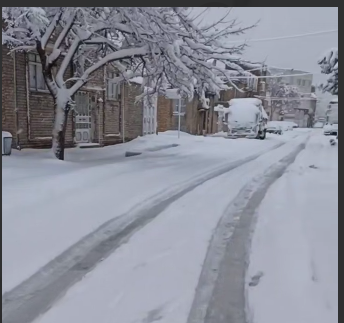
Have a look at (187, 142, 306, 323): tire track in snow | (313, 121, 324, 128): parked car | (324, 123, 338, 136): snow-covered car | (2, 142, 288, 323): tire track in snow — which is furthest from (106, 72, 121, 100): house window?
(324, 123, 338, 136): snow-covered car

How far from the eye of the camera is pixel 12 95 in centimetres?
782

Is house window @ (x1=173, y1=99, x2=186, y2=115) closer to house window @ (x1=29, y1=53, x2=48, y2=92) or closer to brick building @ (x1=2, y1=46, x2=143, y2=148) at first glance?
brick building @ (x1=2, y1=46, x2=143, y2=148)

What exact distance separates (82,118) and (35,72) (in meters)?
2.01

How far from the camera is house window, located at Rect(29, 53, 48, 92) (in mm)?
8266

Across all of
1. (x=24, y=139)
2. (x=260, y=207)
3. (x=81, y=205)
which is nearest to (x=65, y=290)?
(x=81, y=205)

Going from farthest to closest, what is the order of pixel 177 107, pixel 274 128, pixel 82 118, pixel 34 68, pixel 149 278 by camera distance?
pixel 177 107, pixel 82 118, pixel 34 68, pixel 274 128, pixel 149 278

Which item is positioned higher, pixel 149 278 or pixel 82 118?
pixel 82 118

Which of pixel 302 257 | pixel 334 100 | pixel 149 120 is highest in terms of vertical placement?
pixel 334 100

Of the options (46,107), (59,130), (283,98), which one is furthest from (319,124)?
(46,107)

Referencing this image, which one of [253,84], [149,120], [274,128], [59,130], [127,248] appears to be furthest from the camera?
[149,120]

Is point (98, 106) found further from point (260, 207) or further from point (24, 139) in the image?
point (260, 207)

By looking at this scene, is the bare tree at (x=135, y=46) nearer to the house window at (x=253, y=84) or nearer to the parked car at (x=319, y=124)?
the house window at (x=253, y=84)

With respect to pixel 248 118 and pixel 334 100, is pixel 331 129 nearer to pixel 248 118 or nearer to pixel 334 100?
pixel 334 100

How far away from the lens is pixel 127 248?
2.88 metres
